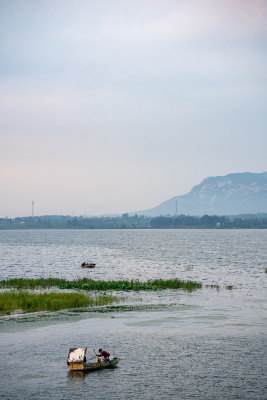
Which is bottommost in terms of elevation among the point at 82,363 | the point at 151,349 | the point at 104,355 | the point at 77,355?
the point at 151,349

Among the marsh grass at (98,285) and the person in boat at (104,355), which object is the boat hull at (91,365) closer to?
the person in boat at (104,355)

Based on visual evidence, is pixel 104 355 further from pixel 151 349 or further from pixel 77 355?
pixel 151 349

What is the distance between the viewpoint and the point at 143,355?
37.0m

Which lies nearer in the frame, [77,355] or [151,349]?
[77,355]

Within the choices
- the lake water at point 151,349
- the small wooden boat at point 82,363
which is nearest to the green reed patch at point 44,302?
the lake water at point 151,349

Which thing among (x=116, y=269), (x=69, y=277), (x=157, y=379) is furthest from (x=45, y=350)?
(x=116, y=269)

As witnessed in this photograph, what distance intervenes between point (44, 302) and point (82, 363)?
24960mm

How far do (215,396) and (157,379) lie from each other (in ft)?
14.1

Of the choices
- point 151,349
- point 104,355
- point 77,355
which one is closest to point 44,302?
point 151,349

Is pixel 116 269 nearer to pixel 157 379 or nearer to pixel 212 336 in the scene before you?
pixel 212 336

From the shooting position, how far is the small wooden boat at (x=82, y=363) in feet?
108

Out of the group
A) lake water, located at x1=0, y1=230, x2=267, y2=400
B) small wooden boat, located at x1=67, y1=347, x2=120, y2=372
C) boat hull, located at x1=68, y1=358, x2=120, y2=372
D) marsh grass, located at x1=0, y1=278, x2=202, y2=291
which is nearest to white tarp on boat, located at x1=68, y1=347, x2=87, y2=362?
small wooden boat, located at x1=67, y1=347, x2=120, y2=372

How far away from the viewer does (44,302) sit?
187ft

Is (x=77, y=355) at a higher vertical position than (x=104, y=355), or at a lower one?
higher
